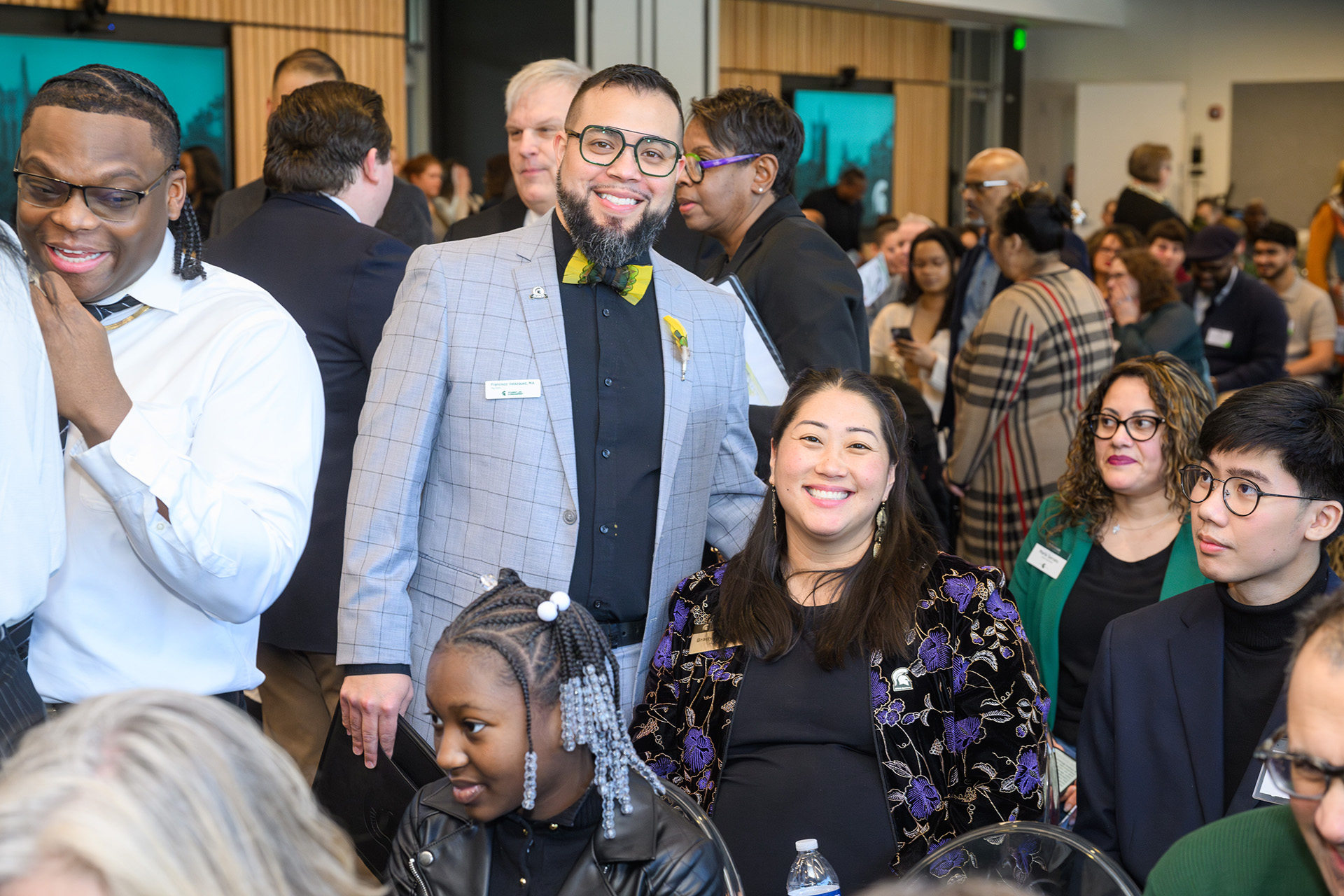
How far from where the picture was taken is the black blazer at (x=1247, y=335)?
6.32 m

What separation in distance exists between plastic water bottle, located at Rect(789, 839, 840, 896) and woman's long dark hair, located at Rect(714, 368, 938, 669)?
322 millimetres

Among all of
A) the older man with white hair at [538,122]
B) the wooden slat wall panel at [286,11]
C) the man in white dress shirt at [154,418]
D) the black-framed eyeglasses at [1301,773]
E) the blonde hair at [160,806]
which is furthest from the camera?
the wooden slat wall panel at [286,11]

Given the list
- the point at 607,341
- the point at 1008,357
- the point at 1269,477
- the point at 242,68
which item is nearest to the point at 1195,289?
the point at 1008,357

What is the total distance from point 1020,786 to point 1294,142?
13427 millimetres

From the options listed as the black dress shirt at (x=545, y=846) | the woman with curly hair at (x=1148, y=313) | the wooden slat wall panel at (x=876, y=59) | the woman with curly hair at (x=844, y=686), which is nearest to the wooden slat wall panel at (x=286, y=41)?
the wooden slat wall panel at (x=876, y=59)

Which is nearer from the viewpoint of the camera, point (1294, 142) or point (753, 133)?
point (753, 133)

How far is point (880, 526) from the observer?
240cm

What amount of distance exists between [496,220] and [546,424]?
1.68 m

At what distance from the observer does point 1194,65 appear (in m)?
13.8

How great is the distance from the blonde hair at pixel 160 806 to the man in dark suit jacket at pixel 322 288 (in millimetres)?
1696

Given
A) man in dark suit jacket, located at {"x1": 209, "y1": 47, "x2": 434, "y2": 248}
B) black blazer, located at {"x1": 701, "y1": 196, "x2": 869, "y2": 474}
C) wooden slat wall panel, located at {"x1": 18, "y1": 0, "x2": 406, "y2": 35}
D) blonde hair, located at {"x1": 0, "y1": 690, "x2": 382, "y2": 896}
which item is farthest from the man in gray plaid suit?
wooden slat wall panel, located at {"x1": 18, "y1": 0, "x2": 406, "y2": 35}

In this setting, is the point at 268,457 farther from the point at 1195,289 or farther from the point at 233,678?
the point at 1195,289

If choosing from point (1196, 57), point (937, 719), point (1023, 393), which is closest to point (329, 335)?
point (937, 719)

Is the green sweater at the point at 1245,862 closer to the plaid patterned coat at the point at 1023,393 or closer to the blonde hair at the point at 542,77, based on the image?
the plaid patterned coat at the point at 1023,393
